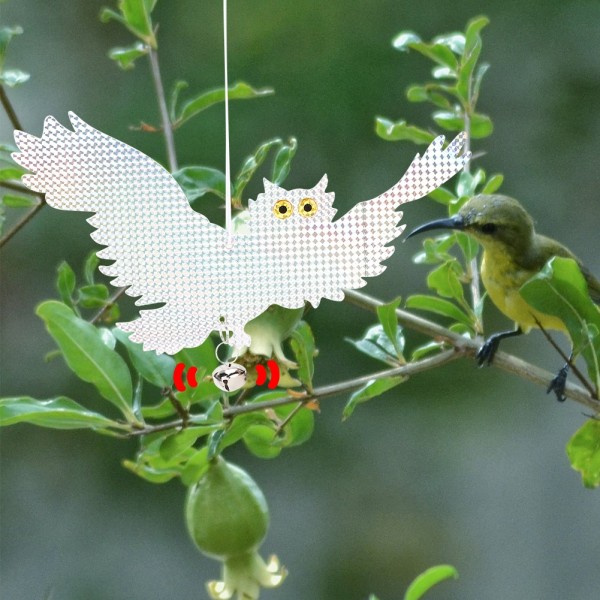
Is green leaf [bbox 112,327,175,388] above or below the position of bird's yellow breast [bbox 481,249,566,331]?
above

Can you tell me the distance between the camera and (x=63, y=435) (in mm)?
1557

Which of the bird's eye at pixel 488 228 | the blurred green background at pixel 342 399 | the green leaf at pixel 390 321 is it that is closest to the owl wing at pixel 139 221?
the green leaf at pixel 390 321

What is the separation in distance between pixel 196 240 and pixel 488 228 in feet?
0.73

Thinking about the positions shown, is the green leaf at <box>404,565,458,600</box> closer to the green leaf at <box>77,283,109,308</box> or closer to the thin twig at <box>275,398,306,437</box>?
the thin twig at <box>275,398,306,437</box>

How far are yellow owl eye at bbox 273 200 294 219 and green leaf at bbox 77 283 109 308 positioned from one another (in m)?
0.16

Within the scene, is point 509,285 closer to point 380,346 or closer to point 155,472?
point 380,346

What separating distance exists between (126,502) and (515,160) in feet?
2.67

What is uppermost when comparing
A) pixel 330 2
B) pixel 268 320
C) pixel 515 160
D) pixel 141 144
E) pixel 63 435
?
pixel 268 320

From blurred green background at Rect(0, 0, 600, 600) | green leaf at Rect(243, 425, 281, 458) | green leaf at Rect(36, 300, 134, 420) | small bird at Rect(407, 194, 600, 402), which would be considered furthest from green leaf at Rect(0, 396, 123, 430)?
blurred green background at Rect(0, 0, 600, 600)

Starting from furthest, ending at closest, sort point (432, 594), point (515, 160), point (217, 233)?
point (432, 594), point (515, 160), point (217, 233)

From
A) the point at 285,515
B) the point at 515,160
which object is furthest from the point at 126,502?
the point at 515,160

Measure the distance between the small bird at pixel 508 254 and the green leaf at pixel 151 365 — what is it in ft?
0.58

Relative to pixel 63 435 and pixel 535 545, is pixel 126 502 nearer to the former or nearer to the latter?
pixel 63 435

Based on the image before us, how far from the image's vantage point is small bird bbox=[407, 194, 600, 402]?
1.94ft
